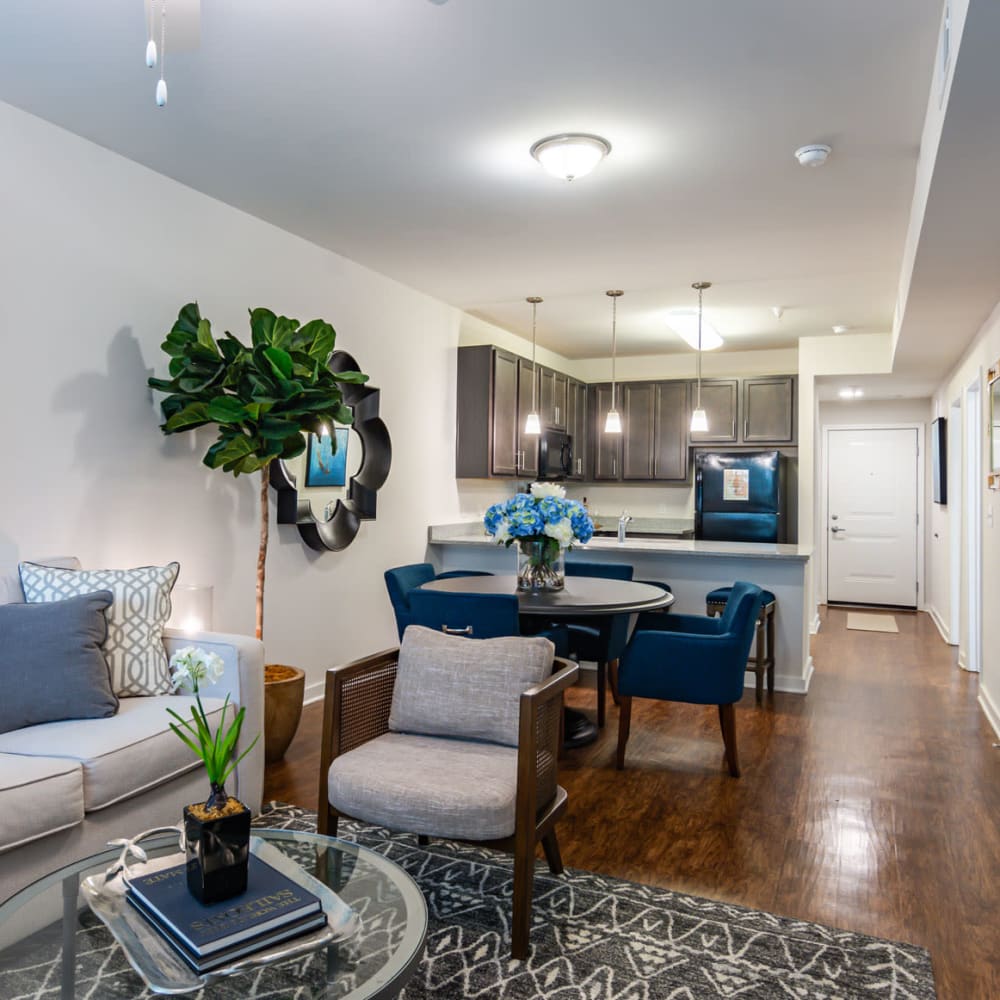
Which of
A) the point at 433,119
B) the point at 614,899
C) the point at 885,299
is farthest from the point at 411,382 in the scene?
the point at 614,899

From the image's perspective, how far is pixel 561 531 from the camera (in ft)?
12.3

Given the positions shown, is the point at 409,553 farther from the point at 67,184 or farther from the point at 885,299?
the point at 885,299

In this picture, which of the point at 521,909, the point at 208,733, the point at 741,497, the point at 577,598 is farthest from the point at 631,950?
the point at 741,497

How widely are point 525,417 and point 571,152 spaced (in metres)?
3.36

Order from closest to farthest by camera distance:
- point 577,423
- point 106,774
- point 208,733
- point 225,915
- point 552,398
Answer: point 225,915 → point 208,733 → point 106,774 → point 552,398 → point 577,423

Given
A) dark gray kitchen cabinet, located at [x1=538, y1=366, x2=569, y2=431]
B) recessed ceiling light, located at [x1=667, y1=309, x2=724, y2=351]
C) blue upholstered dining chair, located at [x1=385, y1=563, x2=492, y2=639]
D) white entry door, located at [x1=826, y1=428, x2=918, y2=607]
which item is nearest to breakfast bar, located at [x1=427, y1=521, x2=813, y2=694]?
blue upholstered dining chair, located at [x1=385, y1=563, x2=492, y2=639]

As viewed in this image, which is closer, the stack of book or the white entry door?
the stack of book

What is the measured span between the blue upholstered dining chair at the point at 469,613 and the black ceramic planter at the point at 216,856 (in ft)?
6.19

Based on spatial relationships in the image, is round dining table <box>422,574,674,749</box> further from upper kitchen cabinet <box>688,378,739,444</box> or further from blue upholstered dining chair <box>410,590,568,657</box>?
upper kitchen cabinet <box>688,378,739,444</box>

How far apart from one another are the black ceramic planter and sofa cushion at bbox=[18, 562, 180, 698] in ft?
4.63

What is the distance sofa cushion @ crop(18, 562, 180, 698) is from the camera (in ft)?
9.05

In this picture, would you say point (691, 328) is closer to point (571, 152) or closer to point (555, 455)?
point (555, 455)

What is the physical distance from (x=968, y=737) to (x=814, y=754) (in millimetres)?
933

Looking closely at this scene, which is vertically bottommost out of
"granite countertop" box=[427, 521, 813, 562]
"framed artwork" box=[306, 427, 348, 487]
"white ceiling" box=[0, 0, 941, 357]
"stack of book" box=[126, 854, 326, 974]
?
"stack of book" box=[126, 854, 326, 974]
